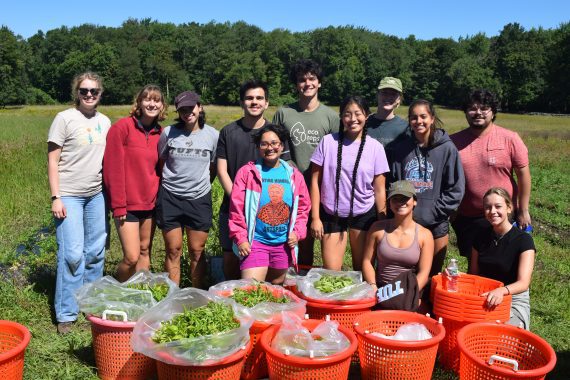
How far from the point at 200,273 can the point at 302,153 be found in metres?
1.51

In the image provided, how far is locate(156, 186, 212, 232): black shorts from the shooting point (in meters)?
4.48

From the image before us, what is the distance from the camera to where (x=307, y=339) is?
3266 mm

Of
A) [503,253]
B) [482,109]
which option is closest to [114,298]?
[503,253]

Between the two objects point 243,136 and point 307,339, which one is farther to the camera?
point 243,136

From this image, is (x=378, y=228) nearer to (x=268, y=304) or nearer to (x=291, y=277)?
(x=291, y=277)

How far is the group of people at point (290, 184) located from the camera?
4.23 meters

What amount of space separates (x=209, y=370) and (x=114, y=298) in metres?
0.97

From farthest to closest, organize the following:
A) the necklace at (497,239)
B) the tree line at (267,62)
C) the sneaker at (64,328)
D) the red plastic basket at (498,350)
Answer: the tree line at (267,62) < the sneaker at (64,328) < the necklace at (497,239) < the red plastic basket at (498,350)

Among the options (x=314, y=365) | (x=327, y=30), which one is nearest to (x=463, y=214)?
(x=314, y=365)

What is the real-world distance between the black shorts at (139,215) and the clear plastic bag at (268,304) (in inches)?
42.3

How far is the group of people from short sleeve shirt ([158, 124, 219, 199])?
10 mm

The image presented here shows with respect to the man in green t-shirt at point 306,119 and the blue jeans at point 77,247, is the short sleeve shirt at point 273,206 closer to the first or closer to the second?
the man in green t-shirt at point 306,119

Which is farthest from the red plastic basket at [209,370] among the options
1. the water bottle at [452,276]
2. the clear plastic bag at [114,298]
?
the water bottle at [452,276]

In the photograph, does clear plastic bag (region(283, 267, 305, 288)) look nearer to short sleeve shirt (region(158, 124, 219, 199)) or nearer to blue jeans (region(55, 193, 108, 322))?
short sleeve shirt (region(158, 124, 219, 199))
